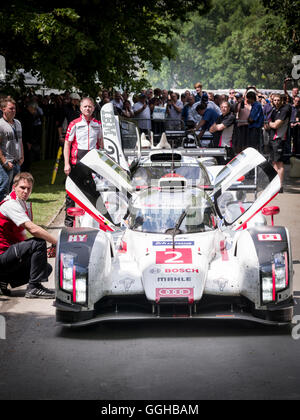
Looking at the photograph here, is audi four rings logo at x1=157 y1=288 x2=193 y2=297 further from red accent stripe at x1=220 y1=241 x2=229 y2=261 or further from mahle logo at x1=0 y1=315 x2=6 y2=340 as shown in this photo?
mahle logo at x1=0 y1=315 x2=6 y2=340

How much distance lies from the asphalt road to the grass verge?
6.22 metres

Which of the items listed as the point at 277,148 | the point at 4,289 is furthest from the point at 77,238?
the point at 277,148

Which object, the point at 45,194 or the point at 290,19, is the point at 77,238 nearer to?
the point at 45,194

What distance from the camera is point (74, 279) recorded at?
711 cm

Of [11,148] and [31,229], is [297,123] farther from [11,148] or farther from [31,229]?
[31,229]

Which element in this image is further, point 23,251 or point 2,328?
point 23,251

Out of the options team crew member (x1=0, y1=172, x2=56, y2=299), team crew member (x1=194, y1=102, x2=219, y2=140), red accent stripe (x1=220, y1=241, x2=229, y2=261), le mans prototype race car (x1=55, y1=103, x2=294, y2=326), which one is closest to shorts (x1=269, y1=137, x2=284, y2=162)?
team crew member (x1=194, y1=102, x2=219, y2=140)

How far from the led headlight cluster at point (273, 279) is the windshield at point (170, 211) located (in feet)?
3.39

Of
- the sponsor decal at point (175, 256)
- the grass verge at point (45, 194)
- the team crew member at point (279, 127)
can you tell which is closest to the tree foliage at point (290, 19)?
the team crew member at point (279, 127)

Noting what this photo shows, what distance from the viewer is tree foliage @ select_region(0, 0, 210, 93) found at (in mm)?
16469

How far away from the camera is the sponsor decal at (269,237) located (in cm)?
742

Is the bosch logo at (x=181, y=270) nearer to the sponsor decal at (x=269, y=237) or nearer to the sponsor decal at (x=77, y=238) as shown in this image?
the sponsor decal at (x=269, y=237)

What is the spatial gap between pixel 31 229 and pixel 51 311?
37.3 inches

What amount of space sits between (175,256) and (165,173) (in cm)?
337
